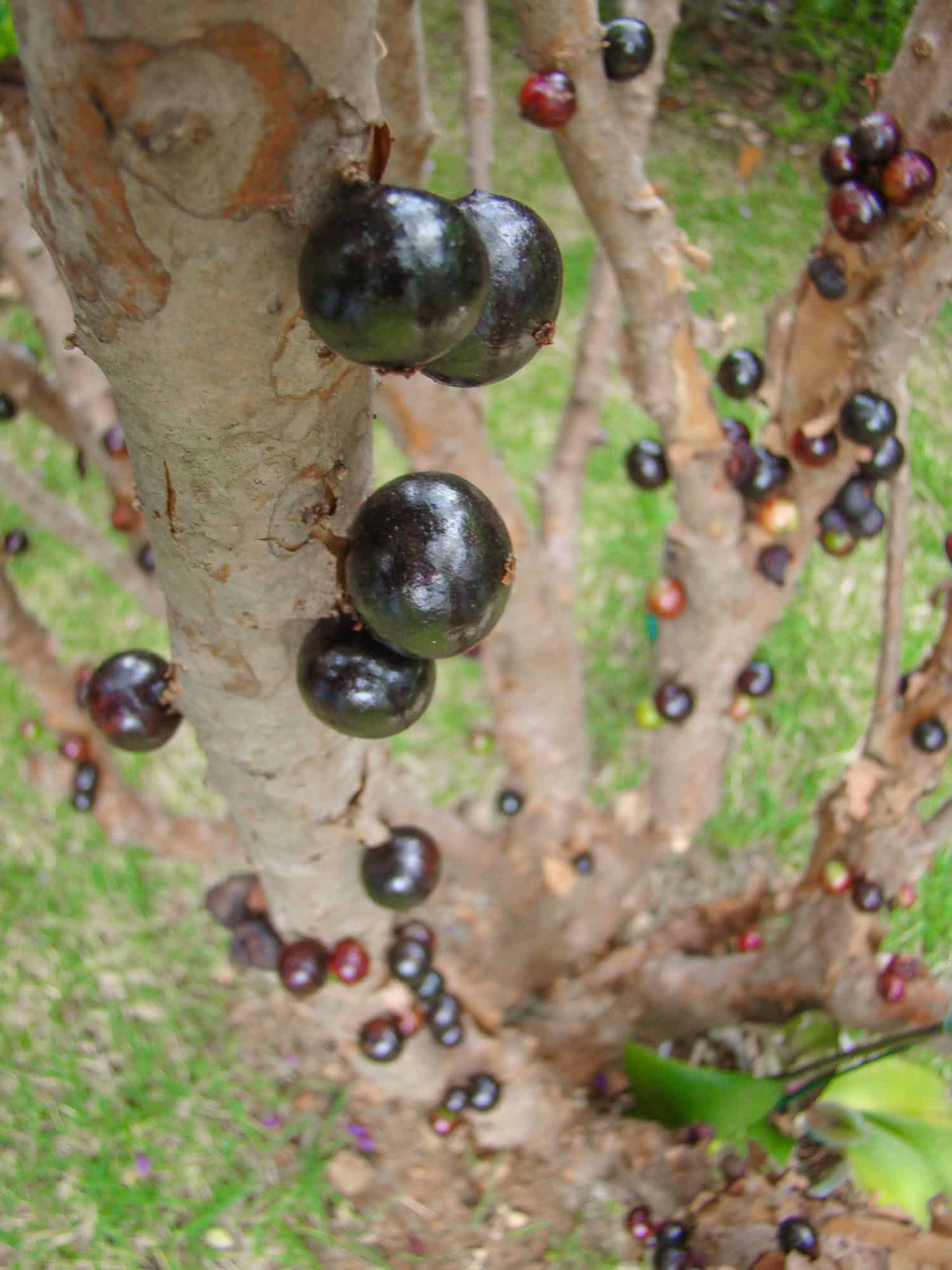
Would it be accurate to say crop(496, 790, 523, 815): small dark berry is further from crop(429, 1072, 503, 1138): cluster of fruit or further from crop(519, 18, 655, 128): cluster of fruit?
crop(519, 18, 655, 128): cluster of fruit

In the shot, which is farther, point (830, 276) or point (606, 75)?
point (830, 276)

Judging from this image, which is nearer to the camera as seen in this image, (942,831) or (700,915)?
(942,831)

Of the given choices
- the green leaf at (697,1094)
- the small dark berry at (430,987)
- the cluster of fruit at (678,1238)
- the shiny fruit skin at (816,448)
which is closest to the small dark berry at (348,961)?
the small dark berry at (430,987)

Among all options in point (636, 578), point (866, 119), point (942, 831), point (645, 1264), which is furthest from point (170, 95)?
point (636, 578)

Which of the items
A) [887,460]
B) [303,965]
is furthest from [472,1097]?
[887,460]

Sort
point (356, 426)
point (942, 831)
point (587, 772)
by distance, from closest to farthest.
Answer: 1. point (356, 426)
2. point (942, 831)
3. point (587, 772)

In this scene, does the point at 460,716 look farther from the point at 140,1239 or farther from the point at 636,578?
the point at 140,1239

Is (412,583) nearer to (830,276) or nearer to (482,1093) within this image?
(830,276)
